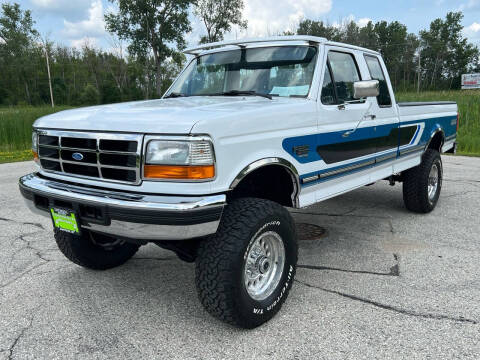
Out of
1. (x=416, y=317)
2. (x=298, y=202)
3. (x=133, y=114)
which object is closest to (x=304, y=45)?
(x=298, y=202)

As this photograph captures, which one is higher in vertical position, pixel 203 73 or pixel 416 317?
pixel 203 73

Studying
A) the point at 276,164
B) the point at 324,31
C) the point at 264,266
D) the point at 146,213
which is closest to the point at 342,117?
the point at 276,164

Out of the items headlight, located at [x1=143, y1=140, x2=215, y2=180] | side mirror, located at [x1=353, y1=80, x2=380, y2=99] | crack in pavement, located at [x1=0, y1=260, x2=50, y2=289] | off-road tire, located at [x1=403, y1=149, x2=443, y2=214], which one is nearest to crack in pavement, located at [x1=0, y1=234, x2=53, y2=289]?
crack in pavement, located at [x1=0, y1=260, x2=50, y2=289]

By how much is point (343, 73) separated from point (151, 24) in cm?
4535

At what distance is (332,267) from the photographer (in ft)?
12.9

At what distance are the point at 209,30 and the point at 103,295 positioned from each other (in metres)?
53.0

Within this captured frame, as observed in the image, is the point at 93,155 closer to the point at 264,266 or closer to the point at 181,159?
the point at 181,159

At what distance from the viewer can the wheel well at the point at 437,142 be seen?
6.01 metres

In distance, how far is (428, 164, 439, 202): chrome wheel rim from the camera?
19.5ft

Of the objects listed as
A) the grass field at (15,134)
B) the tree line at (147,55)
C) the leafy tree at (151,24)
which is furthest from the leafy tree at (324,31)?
the grass field at (15,134)

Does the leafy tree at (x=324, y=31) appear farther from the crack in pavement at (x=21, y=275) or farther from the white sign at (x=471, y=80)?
the crack in pavement at (x=21, y=275)

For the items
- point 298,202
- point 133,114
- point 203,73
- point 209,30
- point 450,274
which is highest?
point 209,30

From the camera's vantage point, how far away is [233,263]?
103 inches

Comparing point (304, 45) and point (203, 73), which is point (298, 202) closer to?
point (304, 45)
